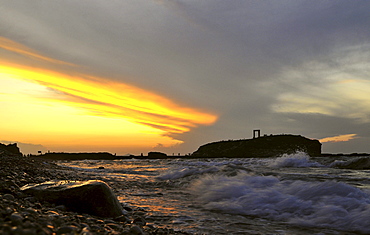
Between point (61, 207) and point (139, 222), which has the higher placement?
point (61, 207)

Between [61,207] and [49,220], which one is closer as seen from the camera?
[49,220]

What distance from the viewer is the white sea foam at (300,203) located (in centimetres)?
511

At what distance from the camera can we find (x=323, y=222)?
505 cm

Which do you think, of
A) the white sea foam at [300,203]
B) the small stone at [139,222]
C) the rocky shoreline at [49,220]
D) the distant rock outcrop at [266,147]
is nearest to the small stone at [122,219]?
the rocky shoreline at [49,220]

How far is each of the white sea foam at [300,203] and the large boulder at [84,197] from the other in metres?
2.62

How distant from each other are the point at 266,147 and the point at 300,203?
89.3 meters

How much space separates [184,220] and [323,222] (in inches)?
105

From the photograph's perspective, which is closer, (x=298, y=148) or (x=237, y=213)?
(x=237, y=213)

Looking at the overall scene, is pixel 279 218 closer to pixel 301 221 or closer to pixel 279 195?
pixel 301 221

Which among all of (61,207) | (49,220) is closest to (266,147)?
(61,207)

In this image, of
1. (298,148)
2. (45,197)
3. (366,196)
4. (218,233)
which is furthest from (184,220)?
(298,148)

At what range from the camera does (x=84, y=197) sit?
179 inches

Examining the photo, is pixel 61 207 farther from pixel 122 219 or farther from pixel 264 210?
pixel 264 210

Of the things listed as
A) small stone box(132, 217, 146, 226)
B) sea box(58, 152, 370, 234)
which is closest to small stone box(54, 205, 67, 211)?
small stone box(132, 217, 146, 226)
